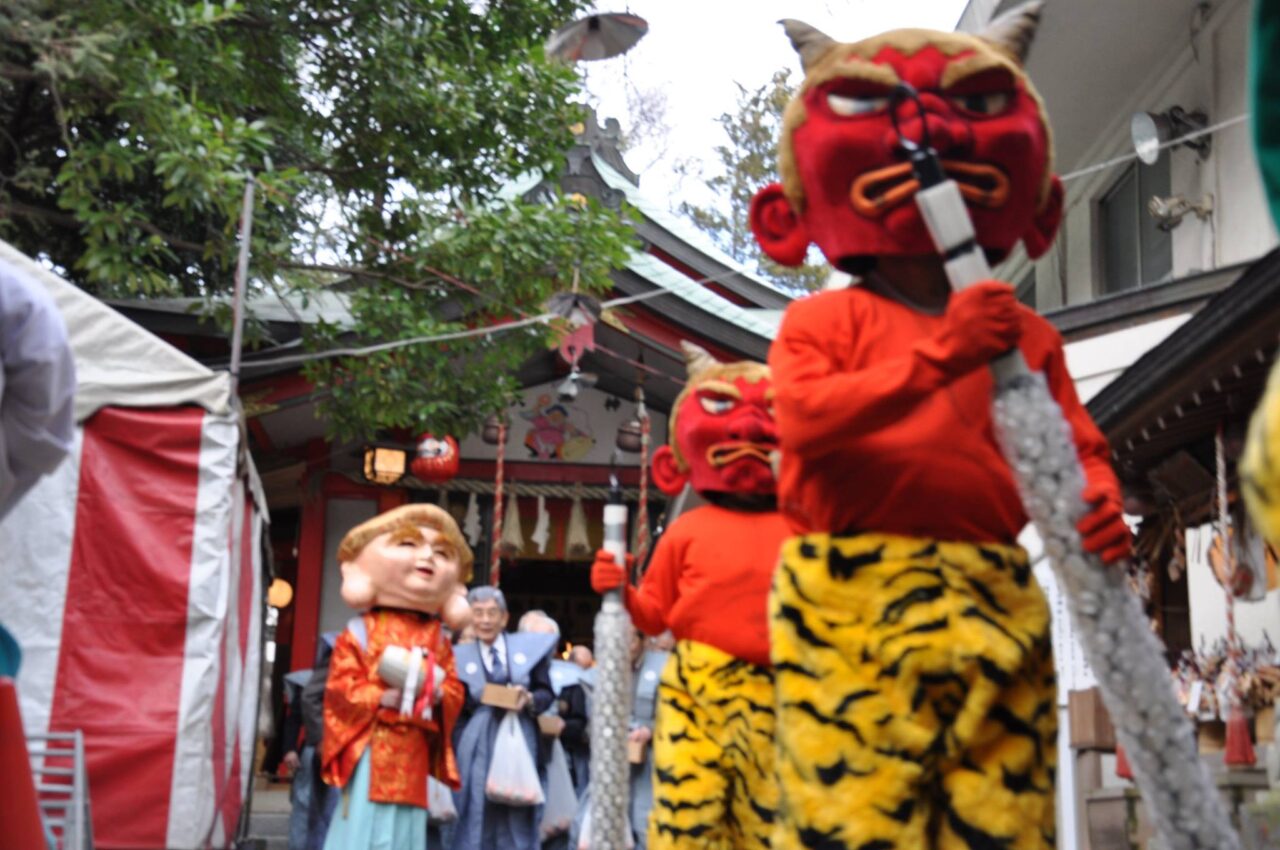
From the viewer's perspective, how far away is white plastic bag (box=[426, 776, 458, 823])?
952cm

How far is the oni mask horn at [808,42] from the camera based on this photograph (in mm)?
3912

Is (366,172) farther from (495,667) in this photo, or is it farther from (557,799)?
(557,799)

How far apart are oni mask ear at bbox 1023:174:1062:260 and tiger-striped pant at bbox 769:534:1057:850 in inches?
30.3

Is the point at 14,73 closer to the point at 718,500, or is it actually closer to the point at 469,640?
the point at 469,640

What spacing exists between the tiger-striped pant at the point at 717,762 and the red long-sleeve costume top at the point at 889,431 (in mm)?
1682

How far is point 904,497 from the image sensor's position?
362cm

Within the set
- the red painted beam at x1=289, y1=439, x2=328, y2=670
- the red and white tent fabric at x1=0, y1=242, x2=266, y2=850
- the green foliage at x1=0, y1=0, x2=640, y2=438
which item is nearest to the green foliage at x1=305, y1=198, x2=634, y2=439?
the green foliage at x1=0, y1=0, x2=640, y2=438

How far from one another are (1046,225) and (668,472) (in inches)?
106

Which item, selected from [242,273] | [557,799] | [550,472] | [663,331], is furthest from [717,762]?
[550,472]

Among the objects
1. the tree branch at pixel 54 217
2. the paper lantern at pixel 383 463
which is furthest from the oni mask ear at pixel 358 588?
the paper lantern at pixel 383 463

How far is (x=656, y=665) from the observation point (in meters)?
10.7

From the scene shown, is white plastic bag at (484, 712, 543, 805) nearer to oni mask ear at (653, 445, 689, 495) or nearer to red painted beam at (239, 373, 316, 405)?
oni mask ear at (653, 445, 689, 495)

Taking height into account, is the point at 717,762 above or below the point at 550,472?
below

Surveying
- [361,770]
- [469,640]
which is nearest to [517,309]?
[469,640]
